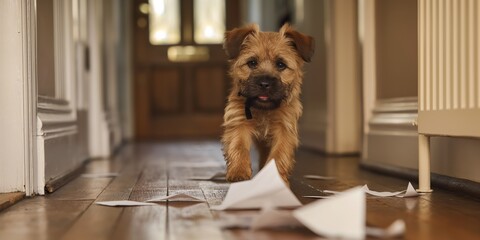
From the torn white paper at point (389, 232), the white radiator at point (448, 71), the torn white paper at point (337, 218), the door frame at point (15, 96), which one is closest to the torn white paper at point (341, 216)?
the torn white paper at point (337, 218)

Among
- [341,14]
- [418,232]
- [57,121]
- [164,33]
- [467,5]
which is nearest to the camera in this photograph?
[418,232]

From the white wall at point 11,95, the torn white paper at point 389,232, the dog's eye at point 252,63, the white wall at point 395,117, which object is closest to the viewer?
the torn white paper at point 389,232

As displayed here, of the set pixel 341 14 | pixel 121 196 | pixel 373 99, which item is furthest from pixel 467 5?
pixel 341 14

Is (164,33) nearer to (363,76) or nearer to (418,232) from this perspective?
(363,76)

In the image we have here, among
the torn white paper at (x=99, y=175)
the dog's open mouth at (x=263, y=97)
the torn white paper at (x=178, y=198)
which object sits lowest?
the torn white paper at (x=99, y=175)

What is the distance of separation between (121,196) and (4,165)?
1.17 feet

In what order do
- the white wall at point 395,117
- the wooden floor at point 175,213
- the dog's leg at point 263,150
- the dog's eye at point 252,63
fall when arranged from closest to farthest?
the wooden floor at point 175,213 → the white wall at point 395,117 → the dog's eye at point 252,63 → the dog's leg at point 263,150

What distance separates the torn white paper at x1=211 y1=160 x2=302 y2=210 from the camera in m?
1.61

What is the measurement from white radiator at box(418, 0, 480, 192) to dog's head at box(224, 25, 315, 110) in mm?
444

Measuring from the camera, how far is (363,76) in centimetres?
322

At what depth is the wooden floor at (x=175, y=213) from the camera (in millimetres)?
1452

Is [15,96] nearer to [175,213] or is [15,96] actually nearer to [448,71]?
[175,213]

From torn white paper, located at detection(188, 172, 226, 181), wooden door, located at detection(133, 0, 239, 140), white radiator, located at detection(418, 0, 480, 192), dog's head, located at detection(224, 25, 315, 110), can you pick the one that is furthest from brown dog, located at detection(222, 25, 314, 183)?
wooden door, located at detection(133, 0, 239, 140)

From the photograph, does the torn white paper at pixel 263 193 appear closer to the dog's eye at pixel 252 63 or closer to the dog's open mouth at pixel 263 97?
the dog's open mouth at pixel 263 97
